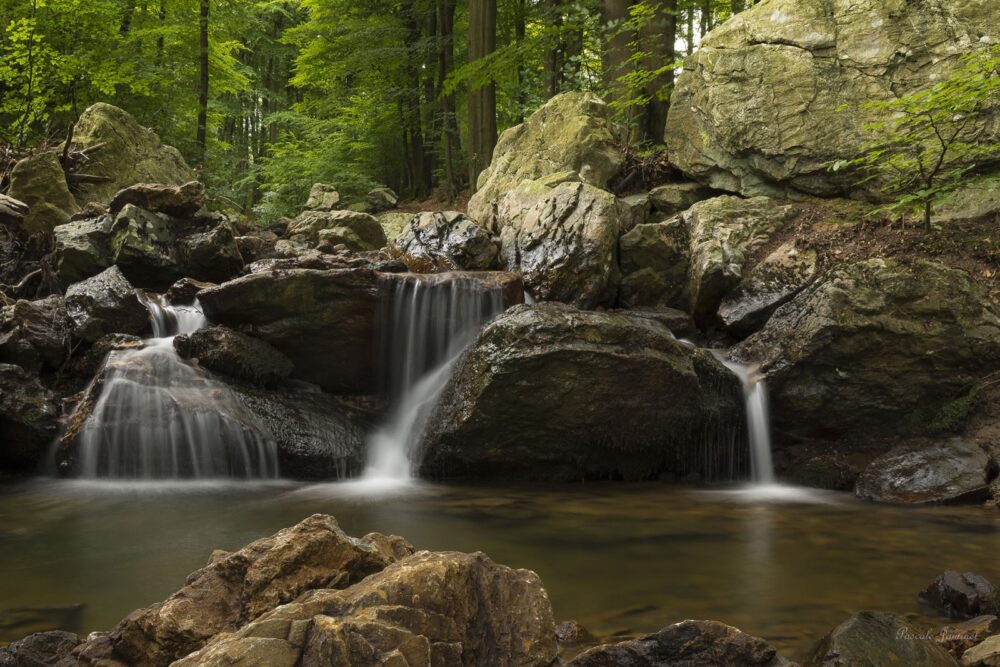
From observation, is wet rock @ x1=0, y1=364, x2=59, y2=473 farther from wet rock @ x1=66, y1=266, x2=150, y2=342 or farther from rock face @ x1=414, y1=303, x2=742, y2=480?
rock face @ x1=414, y1=303, x2=742, y2=480

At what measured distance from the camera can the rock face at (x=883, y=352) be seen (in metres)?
7.23

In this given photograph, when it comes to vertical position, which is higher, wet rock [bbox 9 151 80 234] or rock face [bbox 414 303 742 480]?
wet rock [bbox 9 151 80 234]

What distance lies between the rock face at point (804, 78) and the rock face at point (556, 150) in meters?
1.58

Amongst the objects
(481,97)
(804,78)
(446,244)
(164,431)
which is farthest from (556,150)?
(164,431)

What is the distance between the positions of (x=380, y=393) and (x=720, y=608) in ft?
19.7

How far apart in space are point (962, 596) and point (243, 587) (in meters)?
3.55

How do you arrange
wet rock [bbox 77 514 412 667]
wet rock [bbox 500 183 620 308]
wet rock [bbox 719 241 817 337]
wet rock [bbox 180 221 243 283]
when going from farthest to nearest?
wet rock [bbox 180 221 243 283], wet rock [bbox 500 183 620 308], wet rock [bbox 719 241 817 337], wet rock [bbox 77 514 412 667]

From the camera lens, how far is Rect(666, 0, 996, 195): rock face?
387 inches

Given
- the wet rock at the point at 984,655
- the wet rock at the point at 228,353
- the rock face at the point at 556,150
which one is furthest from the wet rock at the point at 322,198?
the wet rock at the point at 984,655

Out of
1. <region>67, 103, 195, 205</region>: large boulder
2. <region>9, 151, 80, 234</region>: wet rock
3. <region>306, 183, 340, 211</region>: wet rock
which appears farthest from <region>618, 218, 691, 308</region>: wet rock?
<region>306, 183, 340, 211</region>: wet rock

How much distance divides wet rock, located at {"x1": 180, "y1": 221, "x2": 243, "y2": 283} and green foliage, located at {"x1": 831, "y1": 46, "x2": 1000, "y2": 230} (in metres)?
8.28

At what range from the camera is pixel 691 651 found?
2643 millimetres

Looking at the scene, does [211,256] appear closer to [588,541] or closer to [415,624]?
[588,541]

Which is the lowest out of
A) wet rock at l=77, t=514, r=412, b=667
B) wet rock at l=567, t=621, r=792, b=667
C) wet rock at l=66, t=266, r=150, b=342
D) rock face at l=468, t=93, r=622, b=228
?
wet rock at l=567, t=621, r=792, b=667
